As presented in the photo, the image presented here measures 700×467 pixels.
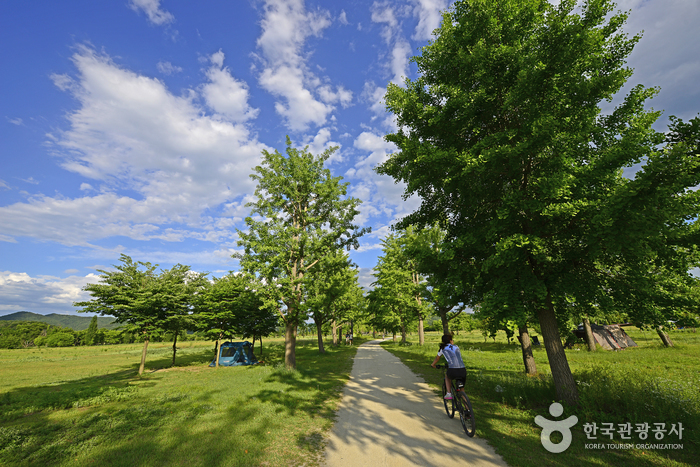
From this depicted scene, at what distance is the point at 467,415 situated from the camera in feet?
20.4

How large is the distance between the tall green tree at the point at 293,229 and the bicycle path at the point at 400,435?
22.6 ft

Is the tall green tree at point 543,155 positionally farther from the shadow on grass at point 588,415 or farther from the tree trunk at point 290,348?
the tree trunk at point 290,348

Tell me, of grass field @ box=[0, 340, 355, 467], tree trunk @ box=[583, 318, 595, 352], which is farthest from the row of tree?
tree trunk @ box=[583, 318, 595, 352]

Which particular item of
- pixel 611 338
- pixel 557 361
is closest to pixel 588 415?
pixel 557 361

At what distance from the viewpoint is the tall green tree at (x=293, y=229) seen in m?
15.2

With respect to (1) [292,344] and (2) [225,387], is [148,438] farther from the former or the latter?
(1) [292,344]

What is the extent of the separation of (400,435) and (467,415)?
1670 mm

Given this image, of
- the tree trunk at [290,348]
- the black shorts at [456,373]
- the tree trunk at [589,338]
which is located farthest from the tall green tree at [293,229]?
the tree trunk at [589,338]

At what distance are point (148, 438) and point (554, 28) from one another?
1445cm

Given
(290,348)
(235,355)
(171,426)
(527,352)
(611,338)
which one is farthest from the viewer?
(611,338)

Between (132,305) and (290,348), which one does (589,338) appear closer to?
(290,348)

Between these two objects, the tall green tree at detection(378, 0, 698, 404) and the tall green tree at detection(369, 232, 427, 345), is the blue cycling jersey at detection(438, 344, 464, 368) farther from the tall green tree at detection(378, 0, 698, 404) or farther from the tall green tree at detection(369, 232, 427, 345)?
the tall green tree at detection(369, 232, 427, 345)

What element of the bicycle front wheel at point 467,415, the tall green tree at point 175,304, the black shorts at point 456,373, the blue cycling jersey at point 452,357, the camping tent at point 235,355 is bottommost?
the camping tent at point 235,355

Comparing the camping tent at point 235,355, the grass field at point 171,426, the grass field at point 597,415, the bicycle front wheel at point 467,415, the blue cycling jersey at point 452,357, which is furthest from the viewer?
the camping tent at point 235,355
